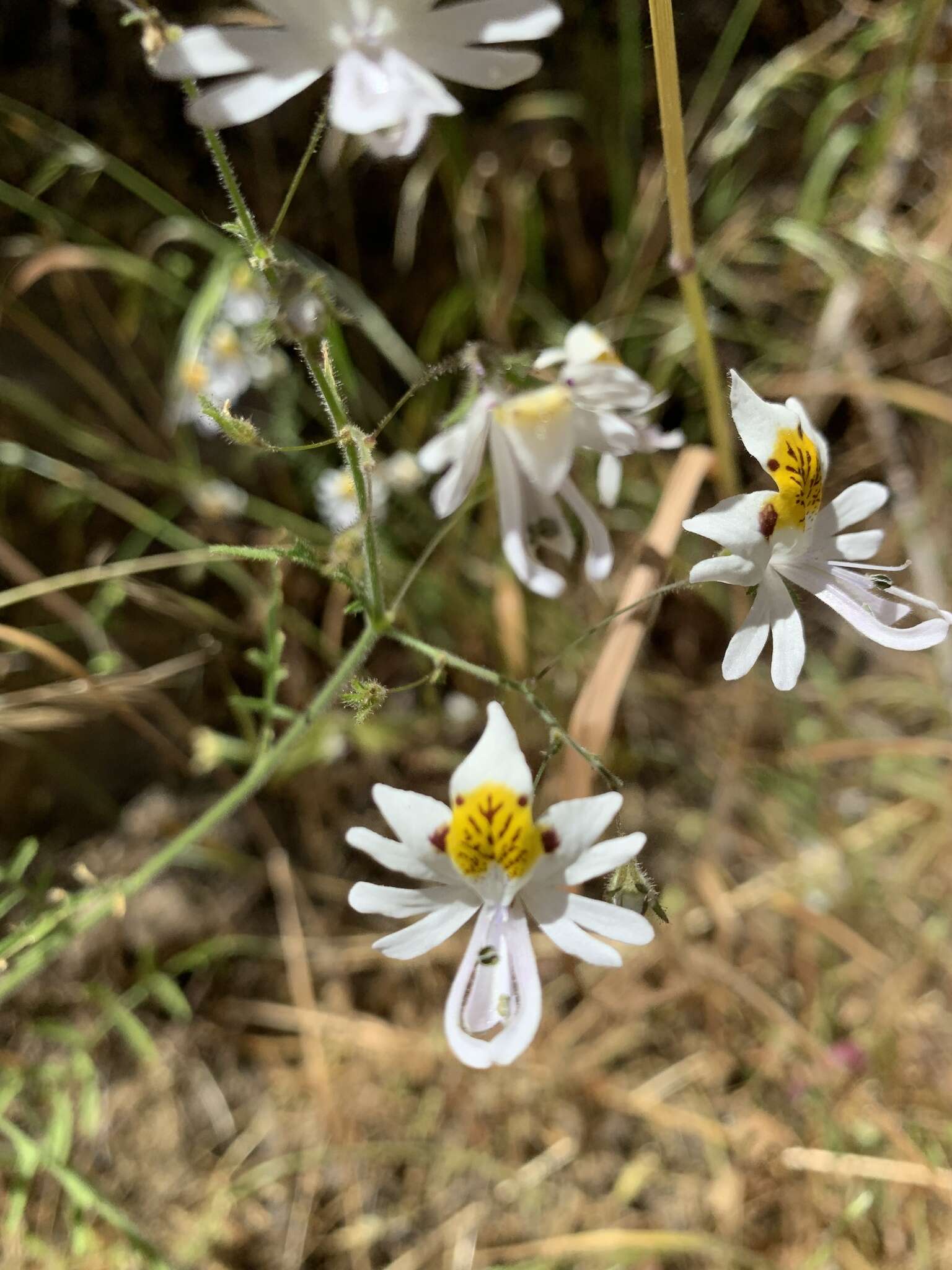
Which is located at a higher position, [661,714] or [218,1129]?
[661,714]

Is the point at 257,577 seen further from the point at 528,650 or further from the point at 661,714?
the point at 661,714

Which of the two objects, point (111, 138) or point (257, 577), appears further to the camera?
point (257, 577)

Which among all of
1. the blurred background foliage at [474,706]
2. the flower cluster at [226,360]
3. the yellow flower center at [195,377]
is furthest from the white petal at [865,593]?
the yellow flower center at [195,377]

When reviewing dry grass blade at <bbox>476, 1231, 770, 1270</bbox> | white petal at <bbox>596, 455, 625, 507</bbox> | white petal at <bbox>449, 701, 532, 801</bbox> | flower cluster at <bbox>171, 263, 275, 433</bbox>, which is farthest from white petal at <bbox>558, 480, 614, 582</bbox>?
dry grass blade at <bbox>476, 1231, 770, 1270</bbox>

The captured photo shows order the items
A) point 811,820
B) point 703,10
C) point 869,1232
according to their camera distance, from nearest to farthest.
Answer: point 869,1232, point 703,10, point 811,820

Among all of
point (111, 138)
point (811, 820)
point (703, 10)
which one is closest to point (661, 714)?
point (811, 820)

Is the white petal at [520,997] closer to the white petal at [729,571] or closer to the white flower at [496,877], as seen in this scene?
the white flower at [496,877]

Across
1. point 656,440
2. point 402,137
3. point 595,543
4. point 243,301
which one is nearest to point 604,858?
point 595,543

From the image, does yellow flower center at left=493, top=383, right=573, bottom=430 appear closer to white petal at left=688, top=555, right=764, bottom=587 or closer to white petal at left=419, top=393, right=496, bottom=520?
white petal at left=419, top=393, right=496, bottom=520
